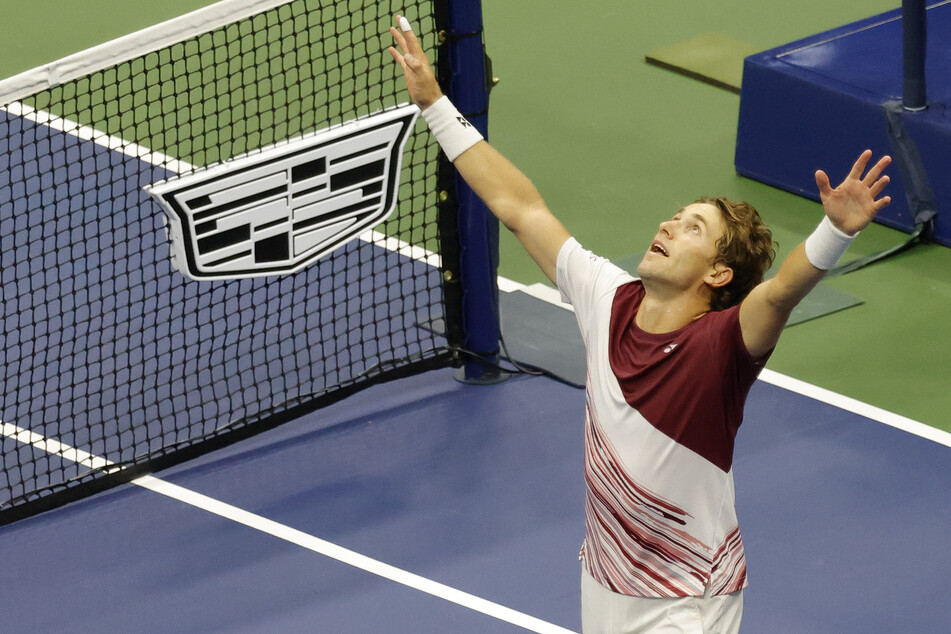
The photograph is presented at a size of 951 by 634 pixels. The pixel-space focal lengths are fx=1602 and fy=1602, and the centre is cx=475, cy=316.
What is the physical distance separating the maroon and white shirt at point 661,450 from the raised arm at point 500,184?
25 cm

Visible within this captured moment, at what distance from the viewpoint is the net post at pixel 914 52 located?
25.7 feet

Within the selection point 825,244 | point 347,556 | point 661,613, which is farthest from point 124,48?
point 825,244

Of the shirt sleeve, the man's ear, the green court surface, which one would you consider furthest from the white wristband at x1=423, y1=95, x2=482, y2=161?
the green court surface

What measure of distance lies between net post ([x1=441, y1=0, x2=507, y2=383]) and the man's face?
112 inches

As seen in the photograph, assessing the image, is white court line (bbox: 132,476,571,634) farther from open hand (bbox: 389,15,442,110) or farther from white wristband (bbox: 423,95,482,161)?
open hand (bbox: 389,15,442,110)

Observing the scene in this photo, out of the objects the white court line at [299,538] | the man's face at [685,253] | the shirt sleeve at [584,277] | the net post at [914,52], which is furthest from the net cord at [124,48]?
the net post at [914,52]

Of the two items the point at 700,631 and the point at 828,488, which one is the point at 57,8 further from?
the point at 700,631

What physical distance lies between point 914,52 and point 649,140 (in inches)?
70.4

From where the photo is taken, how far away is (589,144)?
30.5 ft

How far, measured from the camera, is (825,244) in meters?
3.41

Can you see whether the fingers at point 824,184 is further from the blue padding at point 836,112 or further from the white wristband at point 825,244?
the blue padding at point 836,112

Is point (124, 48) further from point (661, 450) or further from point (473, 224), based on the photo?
point (661, 450)

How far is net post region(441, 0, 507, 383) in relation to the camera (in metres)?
6.58

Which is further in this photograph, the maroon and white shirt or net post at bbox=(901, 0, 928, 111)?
net post at bbox=(901, 0, 928, 111)
